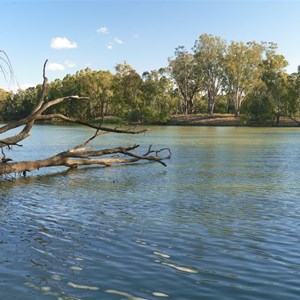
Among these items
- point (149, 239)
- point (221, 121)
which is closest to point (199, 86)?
point (221, 121)

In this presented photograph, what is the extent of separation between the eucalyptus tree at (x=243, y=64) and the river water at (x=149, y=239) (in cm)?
9413

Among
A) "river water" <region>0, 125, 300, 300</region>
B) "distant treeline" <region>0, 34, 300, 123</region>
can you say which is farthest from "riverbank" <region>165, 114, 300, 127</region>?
"river water" <region>0, 125, 300, 300</region>

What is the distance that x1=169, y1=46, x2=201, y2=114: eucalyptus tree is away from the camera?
→ 120875mm

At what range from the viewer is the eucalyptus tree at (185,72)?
12088 centimetres

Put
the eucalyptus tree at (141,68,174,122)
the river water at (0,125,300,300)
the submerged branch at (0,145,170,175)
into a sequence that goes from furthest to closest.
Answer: the eucalyptus tree at (141,68,174,122)
the submerged branch at (0,145,170,175)
the river water at (0,125,300,300)

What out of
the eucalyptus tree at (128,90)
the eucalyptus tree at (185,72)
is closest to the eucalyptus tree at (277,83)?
the eucalyptus tree at (185,72)

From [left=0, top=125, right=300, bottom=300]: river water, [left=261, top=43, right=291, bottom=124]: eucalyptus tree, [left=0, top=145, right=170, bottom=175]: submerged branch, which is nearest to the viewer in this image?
[left=0, top=125, right=300, bottom=300]: river water

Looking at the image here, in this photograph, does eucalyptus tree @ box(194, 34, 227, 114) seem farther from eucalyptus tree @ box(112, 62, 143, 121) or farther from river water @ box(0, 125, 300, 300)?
river water @ box(0, 125, 300, 300)

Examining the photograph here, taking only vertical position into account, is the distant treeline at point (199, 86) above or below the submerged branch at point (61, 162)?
above

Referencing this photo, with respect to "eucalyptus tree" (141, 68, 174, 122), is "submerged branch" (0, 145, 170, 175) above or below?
below

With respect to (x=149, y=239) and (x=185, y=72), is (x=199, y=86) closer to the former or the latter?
(x=185, y=72)

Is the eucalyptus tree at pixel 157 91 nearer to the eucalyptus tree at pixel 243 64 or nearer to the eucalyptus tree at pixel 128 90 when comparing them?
the eucalyptus tree at pixel 128 90

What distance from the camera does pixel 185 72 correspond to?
406 ft

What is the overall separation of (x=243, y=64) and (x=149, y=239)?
348 ft
